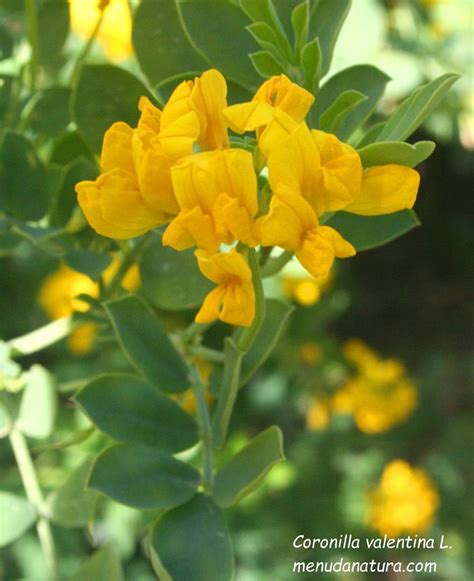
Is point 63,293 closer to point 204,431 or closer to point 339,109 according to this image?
point 204,431

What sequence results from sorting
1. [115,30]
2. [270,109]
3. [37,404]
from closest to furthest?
[270,109] → [37,404] → [115,30]

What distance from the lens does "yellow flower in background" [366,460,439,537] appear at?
1.74m

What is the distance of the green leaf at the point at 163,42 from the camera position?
0.63 meters

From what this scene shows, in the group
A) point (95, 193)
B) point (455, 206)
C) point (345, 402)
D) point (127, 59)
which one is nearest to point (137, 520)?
point (345, 402)

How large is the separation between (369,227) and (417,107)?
14 centimetres

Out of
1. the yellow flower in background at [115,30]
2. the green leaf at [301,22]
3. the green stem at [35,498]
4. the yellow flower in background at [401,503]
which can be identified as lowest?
the yellow flower in background at [401,503]

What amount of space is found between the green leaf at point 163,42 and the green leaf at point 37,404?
Result: 10.7 inches

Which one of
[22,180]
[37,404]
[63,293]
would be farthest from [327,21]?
[63,293]

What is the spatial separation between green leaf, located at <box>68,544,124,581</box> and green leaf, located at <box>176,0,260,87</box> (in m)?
0.35

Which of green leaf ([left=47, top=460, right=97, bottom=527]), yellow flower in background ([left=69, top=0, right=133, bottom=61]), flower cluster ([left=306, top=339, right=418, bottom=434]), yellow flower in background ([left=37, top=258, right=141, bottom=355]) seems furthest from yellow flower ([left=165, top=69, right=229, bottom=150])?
flower cluster ([left=306, top=339, right=418, bottom=434])

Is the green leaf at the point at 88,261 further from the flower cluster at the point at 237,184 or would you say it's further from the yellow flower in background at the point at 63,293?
the yellow flower in background at the point at 63,293

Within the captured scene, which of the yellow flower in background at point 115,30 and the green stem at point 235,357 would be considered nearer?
the green stem at point 235,357

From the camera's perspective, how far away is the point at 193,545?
1.93ft

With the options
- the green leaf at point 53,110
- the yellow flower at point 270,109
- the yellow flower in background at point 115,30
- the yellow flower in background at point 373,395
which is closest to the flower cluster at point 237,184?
the yellow flower at point 270,109
